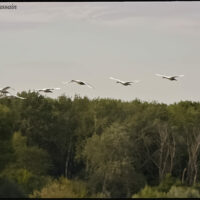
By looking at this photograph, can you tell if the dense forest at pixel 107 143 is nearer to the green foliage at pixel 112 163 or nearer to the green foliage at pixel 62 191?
the green foliage at pixel 112 163

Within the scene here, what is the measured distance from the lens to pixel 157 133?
10200 centimetres

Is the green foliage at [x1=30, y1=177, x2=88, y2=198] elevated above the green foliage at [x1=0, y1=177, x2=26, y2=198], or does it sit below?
below

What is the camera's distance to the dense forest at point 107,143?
92.3m

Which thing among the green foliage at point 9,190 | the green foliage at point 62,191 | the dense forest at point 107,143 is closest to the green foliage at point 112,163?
the dense forest at point 107,143

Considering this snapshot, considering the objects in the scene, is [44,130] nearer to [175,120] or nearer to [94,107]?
[94,107]

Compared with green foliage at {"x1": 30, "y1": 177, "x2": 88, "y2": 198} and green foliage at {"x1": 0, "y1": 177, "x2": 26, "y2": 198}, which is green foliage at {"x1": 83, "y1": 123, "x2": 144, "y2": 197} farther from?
green foliage at {"x1": 0, "y1": 177, "x2": 26, "y2": 198}

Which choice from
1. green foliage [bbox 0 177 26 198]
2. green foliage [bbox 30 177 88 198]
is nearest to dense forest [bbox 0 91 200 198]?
green foliage [bbox 30 177 88 198]

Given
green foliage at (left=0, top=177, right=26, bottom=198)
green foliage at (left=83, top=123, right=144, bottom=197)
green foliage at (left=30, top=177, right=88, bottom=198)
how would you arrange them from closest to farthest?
green foliage at (left=0, top=177, right=26, bottom=198), green foliage at (left=30, top=177, right=88, bottom=198), green foliage at (left=83, top=123, right=144, bottom=197)

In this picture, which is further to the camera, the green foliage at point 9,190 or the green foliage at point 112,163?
the green foliage at point 112,163

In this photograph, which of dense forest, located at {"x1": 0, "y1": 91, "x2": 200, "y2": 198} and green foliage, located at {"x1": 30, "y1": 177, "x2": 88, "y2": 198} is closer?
green foliage, located at {"x1": 30, "y1": 177, "x2": 88, "y2": 198}


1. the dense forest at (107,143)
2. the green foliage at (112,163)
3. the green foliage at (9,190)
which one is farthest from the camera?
the dense forest at (107,143)

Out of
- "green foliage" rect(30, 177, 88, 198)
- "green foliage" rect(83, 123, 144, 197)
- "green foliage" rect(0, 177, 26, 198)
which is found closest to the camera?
"green foliage" rect(0, 177, 26, 198)

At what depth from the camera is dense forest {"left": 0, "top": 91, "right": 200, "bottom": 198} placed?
92312 mm

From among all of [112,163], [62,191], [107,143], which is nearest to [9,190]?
[62,191]
